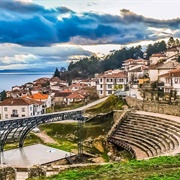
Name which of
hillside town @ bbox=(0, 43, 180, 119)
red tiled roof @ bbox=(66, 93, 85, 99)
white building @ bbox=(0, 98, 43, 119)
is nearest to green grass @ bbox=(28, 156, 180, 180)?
hillside town @ bbox=(0, 43, 180, 119)

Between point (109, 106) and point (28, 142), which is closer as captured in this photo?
point (28, 142)

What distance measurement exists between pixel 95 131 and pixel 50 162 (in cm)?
1337

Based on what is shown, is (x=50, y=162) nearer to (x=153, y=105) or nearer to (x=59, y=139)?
(x=59, y=139)

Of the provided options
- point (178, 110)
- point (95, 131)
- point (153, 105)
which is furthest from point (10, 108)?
point (178, 110)

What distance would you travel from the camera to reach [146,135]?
2805 cm

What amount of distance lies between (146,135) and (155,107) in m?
7.73

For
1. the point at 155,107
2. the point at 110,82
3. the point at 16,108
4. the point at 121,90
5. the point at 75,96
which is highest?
the point at 110,82

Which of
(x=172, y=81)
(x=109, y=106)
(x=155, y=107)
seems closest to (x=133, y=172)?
(x=155, y=107)

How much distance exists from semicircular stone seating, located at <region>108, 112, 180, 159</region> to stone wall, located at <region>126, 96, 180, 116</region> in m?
1.98

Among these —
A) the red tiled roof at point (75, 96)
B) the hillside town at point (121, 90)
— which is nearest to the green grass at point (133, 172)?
the hillside town at point (121, 90)

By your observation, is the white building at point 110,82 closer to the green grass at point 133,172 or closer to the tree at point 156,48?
the tree at point 156,48

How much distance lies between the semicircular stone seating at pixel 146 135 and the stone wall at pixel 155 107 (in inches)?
78.0

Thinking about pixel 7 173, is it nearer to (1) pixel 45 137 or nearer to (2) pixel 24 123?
(2) pixel 24 123

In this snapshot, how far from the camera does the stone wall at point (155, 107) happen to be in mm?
32875
